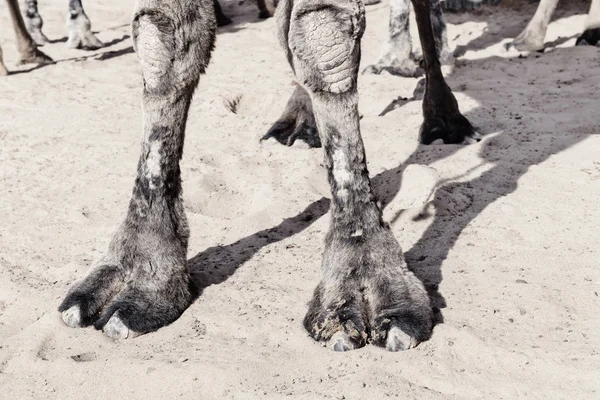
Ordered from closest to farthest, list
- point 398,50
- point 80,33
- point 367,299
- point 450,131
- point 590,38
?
point 367,299, point 450,131, point 398,50, point 590,38, point 80,33

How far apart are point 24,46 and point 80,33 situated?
4.38 ft

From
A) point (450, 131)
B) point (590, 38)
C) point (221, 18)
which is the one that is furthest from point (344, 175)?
point (221, 18)

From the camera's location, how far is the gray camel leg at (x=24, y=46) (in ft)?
26.0

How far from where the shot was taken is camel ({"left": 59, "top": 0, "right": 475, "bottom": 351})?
2760 mm

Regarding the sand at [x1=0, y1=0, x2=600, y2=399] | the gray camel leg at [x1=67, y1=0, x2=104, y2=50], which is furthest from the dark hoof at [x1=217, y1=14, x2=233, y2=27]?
the sand at [x1=0, y1=0, x2=600, y2=399]

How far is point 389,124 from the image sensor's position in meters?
5.43

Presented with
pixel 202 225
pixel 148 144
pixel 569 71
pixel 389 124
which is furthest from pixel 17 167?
pixel 569 71

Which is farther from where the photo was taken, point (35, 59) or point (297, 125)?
point (35, 59)

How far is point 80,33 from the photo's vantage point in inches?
359

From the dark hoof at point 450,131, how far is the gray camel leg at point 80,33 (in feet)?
17.4

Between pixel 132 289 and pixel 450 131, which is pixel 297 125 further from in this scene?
pixel 132 289

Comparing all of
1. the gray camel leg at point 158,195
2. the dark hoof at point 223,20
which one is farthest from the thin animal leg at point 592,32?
the gray camel leg at point 158,195

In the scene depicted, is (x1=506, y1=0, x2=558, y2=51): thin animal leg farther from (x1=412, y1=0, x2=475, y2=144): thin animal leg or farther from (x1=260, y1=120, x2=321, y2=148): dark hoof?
(x1=260, y1=120, x2=321, y2=148): dark hoof

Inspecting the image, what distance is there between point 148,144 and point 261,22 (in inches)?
297
